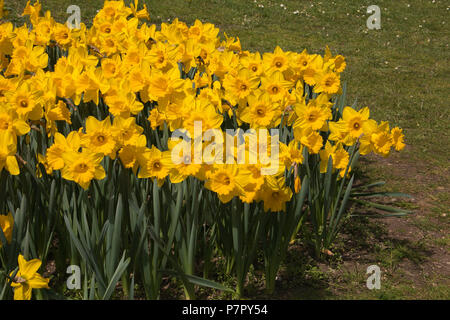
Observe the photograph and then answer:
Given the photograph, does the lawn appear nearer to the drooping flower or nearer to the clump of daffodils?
the clump of daffodils

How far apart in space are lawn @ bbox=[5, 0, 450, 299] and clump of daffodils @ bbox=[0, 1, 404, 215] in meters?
0.66

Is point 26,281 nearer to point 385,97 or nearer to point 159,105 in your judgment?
point 159,105

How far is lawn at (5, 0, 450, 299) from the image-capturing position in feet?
10.3

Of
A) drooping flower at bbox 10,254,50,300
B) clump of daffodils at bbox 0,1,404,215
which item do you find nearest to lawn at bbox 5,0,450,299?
clump of daffodils at bbox 0,1,404,215

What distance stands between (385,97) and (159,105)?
5195 mm

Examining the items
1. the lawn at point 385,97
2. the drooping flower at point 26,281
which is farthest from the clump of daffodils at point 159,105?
the lawn at point 385,97

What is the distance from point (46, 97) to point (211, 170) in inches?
44.8

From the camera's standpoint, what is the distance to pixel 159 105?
2.72 metres

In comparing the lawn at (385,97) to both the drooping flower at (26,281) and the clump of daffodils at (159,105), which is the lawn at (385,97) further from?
the drooping flower at (26,281)

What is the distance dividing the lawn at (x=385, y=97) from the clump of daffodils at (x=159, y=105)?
662 mm

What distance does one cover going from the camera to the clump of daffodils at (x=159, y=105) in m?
2.26

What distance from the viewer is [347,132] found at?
3.04 m
